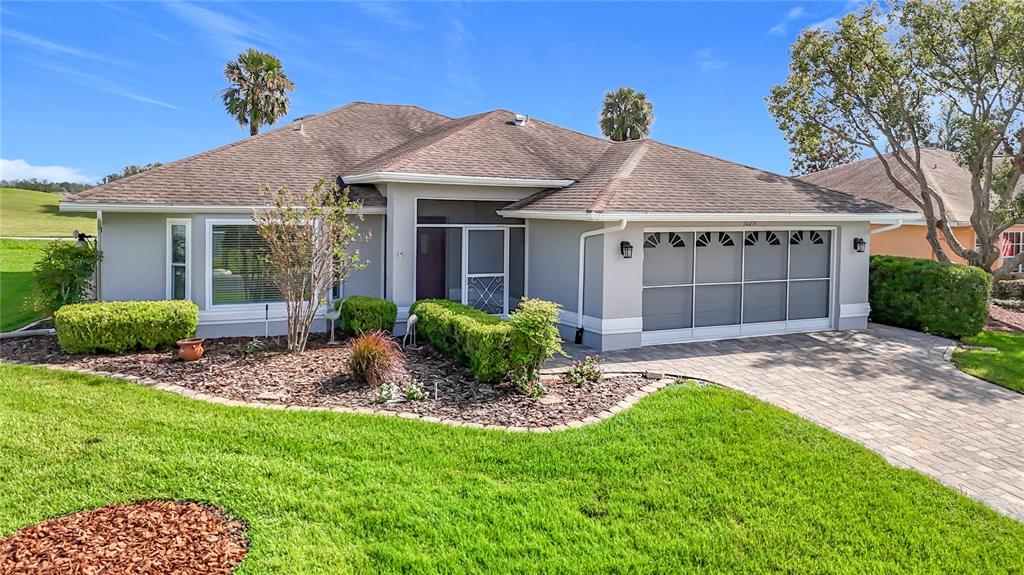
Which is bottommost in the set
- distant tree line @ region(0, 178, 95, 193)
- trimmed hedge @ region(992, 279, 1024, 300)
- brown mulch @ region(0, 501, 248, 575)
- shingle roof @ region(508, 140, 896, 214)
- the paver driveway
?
brown mulch @ region(0, 501, 248, 575)

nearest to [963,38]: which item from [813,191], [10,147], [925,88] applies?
[925,88]

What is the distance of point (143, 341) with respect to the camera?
38.0 ft

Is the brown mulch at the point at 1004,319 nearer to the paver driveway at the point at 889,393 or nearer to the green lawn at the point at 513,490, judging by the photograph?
the paver driveway at the point at 889,393

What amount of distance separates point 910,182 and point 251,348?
24.8 meters

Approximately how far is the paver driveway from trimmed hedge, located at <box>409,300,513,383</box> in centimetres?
249

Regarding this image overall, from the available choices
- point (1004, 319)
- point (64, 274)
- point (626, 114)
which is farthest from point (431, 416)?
point (626, 114)

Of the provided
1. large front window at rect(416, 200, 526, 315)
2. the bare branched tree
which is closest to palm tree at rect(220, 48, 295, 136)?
large front window at rect(416, 200, 526, 315)

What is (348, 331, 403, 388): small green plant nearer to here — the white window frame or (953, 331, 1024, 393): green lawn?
(953, 331, 1024, 393): green lawn

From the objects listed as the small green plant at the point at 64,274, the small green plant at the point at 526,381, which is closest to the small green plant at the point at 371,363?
the small green plant at the point at 526,381

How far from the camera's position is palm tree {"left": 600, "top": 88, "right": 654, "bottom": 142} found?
3684 cm

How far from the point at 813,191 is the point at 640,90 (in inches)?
894

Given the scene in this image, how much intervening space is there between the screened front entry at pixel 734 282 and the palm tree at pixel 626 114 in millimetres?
22996

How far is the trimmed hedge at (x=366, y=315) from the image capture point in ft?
42.0

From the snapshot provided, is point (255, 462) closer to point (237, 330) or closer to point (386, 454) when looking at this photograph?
point (386, 454)
